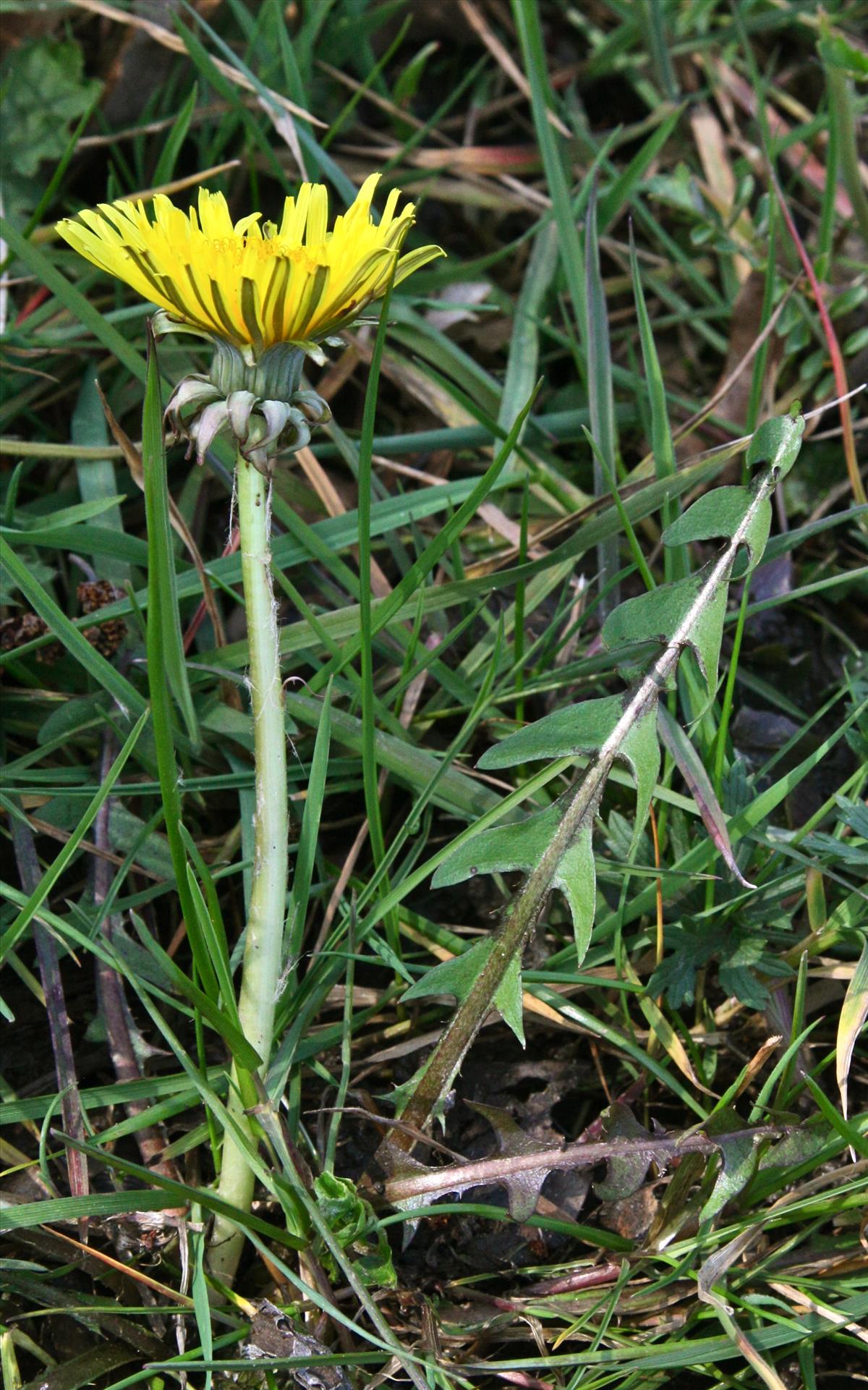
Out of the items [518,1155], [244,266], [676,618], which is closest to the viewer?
[244,266]

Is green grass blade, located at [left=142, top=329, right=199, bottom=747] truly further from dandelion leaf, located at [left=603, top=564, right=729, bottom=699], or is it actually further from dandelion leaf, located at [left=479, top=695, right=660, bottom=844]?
dandelion leaf, located at [left=603, top=564, right=729, bottom=699]

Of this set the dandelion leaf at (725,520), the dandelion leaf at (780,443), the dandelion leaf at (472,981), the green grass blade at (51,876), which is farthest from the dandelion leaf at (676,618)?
the green grass blade at (51,876)

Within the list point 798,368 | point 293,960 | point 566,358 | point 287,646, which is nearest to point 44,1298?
point 293,960

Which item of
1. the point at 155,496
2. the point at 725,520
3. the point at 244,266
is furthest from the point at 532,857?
the point at 244,266

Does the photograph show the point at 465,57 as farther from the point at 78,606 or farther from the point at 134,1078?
the point at 134,1078

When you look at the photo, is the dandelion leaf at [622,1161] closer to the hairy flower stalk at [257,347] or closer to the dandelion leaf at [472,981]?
the dandelion leaf at [472,981]

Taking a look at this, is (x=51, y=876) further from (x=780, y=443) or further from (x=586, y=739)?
(x=780, y=443)

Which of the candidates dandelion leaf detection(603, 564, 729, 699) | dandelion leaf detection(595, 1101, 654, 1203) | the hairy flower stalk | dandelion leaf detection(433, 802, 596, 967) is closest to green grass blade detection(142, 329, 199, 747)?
the hairy flower stalk
